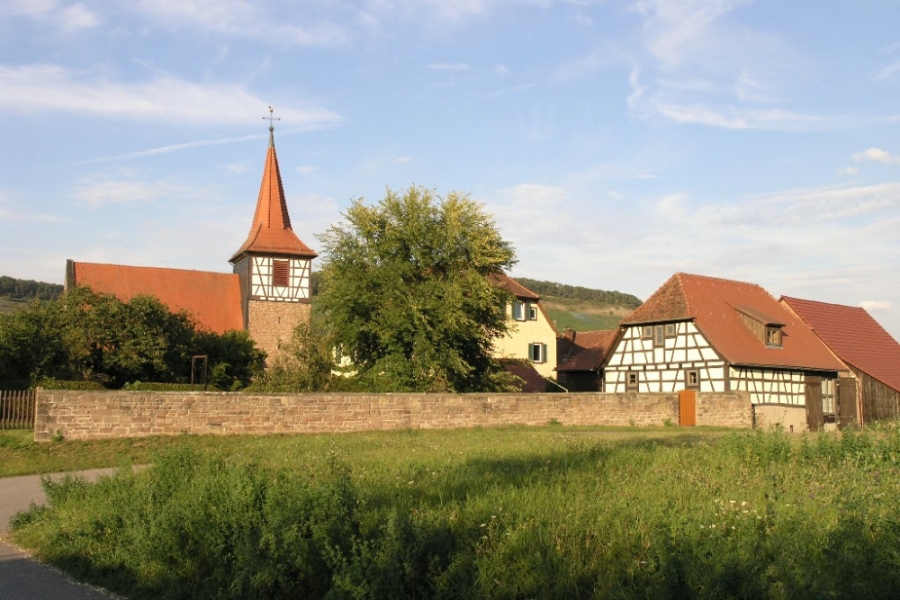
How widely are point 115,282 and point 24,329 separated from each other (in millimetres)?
17175

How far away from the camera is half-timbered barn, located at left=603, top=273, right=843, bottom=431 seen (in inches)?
1507

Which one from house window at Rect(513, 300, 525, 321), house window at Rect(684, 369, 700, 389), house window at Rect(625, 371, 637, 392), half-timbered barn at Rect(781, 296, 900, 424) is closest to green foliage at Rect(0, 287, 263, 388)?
house window at Rect(625, 371, 637, 392)

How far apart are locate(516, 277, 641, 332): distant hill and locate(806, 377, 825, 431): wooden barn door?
7119 centimetres

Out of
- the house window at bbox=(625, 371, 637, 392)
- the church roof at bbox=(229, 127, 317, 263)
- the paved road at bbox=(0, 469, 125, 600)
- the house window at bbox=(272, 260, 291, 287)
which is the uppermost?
the church roof at bbox=(229, 127, 317, 263)

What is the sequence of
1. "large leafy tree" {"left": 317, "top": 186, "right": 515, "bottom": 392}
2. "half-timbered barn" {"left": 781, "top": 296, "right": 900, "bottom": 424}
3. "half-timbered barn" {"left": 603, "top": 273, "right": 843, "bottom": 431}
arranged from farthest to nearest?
"half-timbered barn" {"left": 781, "top": 296, "right": 900, "bottom": 424}
"half-timbered barn" {"left": 603, "top": 273, "right": 843, "bottom": 431}
"large leafy tree" {"left": 317, "top": 186, "right": 515, "bottom": 392}

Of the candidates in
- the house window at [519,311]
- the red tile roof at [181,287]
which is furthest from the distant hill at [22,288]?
the house window at [519,311]

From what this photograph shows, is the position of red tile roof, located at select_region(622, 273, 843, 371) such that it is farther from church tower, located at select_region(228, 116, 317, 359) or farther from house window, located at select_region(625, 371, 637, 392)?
church tower, located at select_region(228, 116, 317, 359)

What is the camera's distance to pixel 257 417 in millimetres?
Answer: 24625

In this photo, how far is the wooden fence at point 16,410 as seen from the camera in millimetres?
23938

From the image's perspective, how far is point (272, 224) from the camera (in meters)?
54.9

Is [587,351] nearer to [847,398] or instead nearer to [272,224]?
[847,398]

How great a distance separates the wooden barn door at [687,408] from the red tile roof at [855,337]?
1437cm

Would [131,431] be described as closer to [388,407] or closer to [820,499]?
[388,407]

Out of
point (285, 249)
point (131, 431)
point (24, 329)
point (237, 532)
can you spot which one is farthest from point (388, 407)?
point (285, 249)
